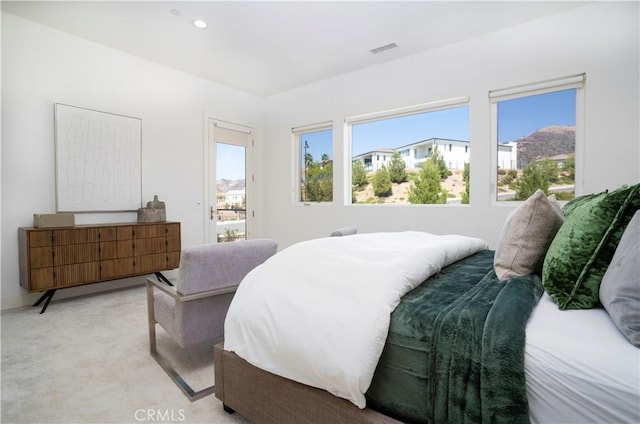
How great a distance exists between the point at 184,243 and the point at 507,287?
437 cm

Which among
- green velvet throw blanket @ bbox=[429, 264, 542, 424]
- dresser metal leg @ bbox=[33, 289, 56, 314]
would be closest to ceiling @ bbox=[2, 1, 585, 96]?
dresser metal leg @ bbox=[33, 289, 56, 314]

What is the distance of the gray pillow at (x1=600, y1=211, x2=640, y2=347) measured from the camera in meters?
0.84

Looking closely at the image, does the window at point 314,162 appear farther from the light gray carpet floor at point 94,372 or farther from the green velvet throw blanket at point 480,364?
the green velvet throw blanket at point 480,364

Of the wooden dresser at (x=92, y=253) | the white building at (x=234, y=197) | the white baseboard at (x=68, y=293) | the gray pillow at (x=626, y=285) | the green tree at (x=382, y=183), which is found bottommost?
the white baseboard at (x=68, y=293)

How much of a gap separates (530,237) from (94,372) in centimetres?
266

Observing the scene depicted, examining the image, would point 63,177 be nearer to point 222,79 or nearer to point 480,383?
point 222,79

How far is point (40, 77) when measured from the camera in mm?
3354

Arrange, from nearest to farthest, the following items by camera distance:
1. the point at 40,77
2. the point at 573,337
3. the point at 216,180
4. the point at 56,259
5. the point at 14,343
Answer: the point at 573,337 → the point at 14,343 → the point at 56,259 → the point at 40,77 → the point at 216,180

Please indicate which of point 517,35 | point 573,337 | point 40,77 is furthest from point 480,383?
point 40,77

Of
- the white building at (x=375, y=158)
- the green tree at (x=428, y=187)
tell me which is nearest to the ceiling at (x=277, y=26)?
the white building at (x=375, y=158)

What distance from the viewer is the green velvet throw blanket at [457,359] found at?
2.93 feet

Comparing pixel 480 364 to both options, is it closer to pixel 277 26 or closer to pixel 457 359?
pixel 457 359

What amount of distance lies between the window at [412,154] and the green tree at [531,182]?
1.81 feet

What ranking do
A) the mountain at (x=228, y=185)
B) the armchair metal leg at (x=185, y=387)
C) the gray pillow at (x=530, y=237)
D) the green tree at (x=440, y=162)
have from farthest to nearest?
the mountain at (x=228, y=185) → the green tree at (x=440, y=162) → the armchair metal leg at (x=185, y=387) → the gray pillow at (x=530, y=237)
